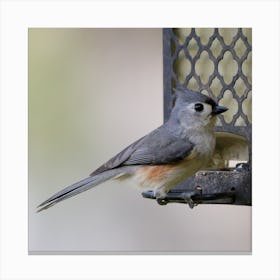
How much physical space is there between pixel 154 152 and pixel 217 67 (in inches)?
13.8

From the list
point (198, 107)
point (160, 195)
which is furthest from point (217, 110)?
point (160, 195)

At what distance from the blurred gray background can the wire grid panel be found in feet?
0.27

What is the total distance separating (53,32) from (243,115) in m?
0.67

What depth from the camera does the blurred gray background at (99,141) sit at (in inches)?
173

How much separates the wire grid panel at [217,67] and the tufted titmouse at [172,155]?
13cm

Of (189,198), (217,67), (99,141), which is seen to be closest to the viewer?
(189,198)

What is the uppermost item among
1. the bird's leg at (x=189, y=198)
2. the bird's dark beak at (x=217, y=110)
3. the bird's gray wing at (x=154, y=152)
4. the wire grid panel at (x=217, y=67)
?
the wire grid panel at (x=217, y=67)

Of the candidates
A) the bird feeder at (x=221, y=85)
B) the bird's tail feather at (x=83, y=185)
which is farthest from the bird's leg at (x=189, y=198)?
the bird's tail feather at (x=83, y=185)

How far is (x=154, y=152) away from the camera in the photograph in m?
4.12

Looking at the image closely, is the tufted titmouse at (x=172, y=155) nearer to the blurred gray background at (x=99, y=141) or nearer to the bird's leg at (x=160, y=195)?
the bird's leg at (x=160, y=195)

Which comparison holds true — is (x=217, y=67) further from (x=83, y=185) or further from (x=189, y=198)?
(x=83, y=185)
